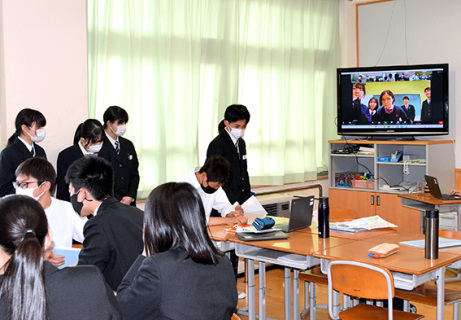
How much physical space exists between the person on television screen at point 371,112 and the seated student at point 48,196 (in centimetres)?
449

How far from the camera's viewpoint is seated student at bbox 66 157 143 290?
8.71 feet

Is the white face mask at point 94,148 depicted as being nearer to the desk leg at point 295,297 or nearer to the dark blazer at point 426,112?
the desk leg at point 295,297

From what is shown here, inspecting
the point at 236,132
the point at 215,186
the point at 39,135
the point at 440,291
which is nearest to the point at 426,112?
the point at 236,132

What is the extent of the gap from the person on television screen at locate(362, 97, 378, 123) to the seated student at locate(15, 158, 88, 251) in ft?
14.7

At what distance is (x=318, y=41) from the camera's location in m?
7.44

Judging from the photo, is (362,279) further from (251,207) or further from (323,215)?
(251,207)

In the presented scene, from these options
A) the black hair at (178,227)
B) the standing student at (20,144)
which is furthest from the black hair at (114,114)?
the black hair at (178,227)

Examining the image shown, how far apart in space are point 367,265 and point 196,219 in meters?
1.31

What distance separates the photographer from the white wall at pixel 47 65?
4461 mm

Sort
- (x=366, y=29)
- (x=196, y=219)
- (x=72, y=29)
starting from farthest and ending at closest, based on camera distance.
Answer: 1. (x=366, y=29)
2. (x=72, y=29)
3. (x=196, y=219)

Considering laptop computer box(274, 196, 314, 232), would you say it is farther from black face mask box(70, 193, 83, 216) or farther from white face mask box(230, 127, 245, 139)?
black face mask box(70, 193, 83, 216)

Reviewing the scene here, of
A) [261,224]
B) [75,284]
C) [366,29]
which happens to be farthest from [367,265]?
[366,29]

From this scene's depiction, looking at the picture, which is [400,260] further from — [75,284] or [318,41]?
[318,41]

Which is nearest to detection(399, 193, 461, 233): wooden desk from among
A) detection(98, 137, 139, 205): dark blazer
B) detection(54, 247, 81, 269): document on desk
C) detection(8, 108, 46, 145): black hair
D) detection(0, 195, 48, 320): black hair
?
detection(98, 137, 139, 205): dark blazer
